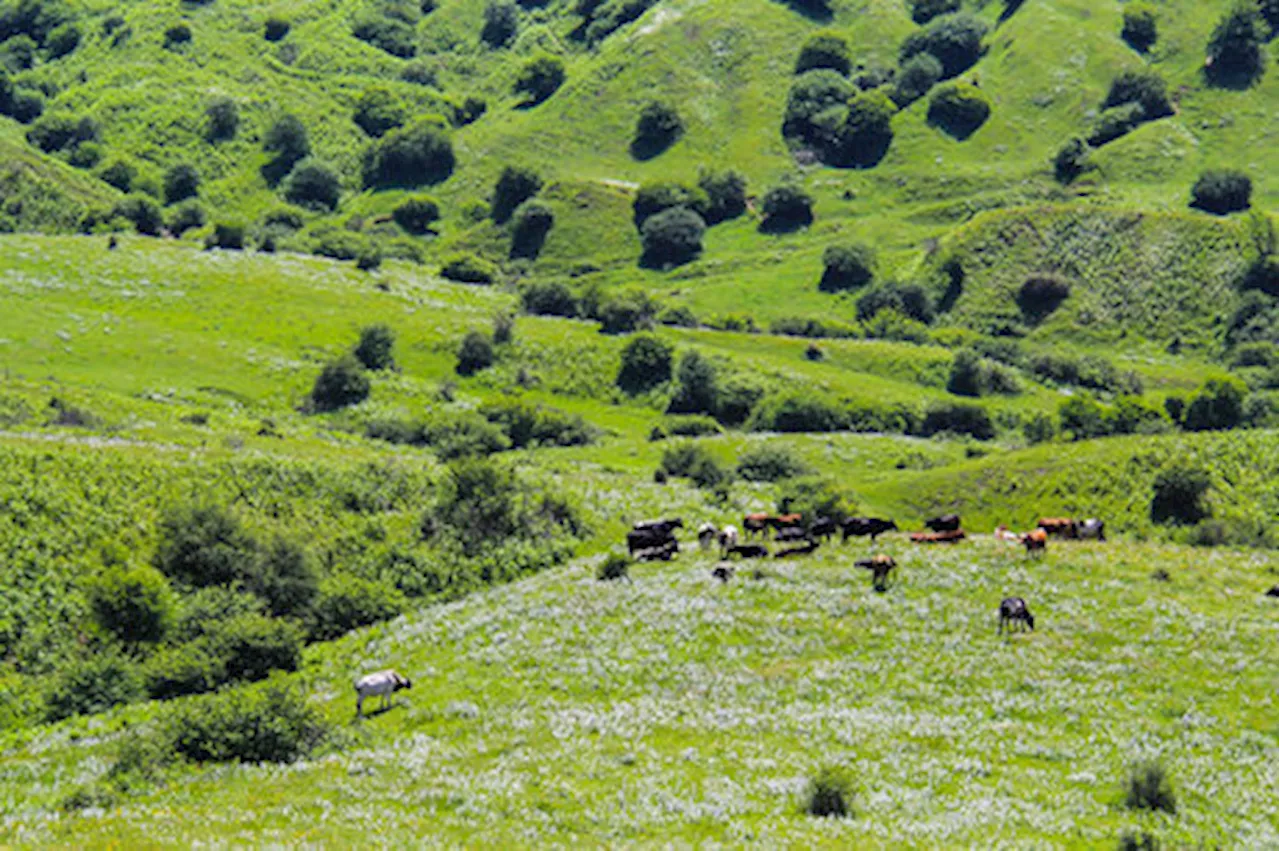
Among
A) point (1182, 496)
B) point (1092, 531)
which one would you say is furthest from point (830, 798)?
point (1182, 496)

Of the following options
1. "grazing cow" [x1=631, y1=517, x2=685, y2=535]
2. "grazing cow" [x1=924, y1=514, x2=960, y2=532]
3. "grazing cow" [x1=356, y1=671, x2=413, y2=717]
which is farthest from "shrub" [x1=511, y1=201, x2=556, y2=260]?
"grazing cow" [x1=356, y1=671, x2=413, y2=717]

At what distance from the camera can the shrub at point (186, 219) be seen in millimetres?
179625

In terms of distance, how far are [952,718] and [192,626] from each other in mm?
33385

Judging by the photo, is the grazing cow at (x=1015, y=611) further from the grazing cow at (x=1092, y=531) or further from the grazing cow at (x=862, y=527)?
the grazing cow at (x=1092, y=531)

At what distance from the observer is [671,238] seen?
615 ft

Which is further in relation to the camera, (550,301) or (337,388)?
(550,301)

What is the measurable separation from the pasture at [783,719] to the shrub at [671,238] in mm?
139276

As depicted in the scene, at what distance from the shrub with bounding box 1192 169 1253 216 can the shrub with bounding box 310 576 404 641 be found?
163 metres

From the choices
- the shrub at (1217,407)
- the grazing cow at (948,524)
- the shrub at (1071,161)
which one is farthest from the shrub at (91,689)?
the shrub at (1071,161)

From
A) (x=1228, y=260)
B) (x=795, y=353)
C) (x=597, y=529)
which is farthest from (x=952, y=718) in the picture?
(x=1228, y=260)

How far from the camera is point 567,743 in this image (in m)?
32.2

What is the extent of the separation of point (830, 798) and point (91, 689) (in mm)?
30068

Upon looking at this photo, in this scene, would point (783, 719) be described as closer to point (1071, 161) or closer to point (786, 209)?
point (786, 209)

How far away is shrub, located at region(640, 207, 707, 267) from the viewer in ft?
616
